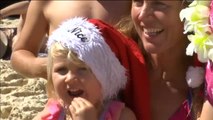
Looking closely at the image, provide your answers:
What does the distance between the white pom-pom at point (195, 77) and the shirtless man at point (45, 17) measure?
543 millimetres

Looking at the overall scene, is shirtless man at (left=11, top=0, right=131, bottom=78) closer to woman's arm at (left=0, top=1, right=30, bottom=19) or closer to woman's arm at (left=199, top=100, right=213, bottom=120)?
woman's arm at (left=199, top=100, right=213, bottom=120)

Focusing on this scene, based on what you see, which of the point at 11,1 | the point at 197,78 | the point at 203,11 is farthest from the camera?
the point at 11,1

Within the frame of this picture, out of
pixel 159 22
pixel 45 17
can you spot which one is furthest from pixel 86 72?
pixel 45 17

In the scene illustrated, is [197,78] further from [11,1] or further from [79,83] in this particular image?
[11,1]

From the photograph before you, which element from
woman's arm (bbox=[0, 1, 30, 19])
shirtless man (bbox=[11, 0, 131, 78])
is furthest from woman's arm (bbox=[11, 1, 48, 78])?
woman's arm (bbox=[0, 1, 30, 19])

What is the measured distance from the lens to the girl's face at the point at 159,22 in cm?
197

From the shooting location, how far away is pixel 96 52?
2053 mm

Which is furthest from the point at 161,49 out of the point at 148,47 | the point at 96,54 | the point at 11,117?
the point at 11,117

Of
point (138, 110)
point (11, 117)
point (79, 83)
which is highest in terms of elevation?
point (79, 83)

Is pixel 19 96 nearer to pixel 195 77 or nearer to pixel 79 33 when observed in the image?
pixel 79 33

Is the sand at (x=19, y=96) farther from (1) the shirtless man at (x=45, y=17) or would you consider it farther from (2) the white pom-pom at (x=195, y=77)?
(2) the white pom-pom at (x=195, y=77)

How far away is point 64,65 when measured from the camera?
2031mm

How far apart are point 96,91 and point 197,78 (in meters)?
0.34

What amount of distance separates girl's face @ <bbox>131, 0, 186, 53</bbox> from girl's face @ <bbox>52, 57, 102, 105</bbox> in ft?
0.71
